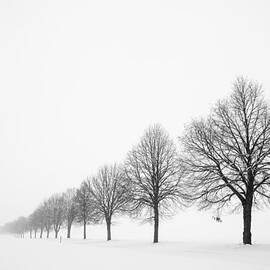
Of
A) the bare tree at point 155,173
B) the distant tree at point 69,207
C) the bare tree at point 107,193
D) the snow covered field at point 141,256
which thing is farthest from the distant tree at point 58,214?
the snow covered field at point 141,256

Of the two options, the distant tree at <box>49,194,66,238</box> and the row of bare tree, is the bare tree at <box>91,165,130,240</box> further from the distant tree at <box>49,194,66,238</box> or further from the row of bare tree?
the distant tree at <box>49,194,66,238</box>

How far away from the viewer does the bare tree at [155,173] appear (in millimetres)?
28469

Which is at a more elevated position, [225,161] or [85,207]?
[225,161]

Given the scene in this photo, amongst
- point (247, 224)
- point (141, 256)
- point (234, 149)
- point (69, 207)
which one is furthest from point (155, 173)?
point (69, 207)

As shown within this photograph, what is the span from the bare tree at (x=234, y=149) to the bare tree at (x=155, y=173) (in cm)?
654

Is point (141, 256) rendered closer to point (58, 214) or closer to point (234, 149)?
point (234, 149)

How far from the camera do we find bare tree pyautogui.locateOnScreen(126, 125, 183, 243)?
2847cm

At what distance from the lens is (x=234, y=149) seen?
64.0 ft

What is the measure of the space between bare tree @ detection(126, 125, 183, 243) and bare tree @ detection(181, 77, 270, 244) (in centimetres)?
654

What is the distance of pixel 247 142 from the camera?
19.5 meters

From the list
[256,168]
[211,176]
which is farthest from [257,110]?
[211,176]

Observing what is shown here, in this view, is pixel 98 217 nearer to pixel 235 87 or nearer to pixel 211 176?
pixel 211 176

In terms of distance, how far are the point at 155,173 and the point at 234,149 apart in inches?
452

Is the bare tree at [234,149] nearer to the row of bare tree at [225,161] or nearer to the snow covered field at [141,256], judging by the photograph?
the row of bare tree at [225,161]
